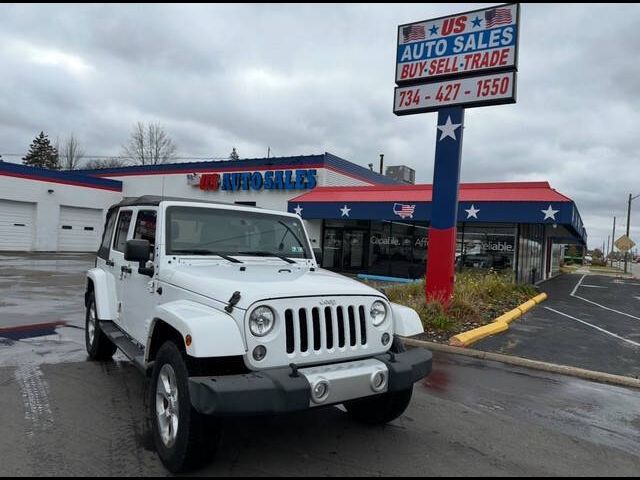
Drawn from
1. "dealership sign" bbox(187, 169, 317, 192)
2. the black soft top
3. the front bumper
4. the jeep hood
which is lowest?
the front bumper

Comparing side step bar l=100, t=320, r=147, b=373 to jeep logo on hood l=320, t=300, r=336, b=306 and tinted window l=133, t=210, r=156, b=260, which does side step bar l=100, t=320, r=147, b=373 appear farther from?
jeep logo on hood l=320, t=300, r=336, b=306

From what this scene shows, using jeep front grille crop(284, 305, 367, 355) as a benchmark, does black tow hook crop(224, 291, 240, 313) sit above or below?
above

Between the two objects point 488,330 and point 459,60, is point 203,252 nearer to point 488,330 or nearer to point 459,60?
point 488,330

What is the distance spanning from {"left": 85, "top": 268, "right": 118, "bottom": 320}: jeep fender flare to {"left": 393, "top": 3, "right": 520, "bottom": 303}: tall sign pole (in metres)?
6.11

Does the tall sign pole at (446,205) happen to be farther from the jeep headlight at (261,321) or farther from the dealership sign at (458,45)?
the jeep headlight at (261,321)

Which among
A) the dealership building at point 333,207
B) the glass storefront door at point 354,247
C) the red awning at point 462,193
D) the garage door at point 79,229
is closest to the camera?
the red awning at point 462,193

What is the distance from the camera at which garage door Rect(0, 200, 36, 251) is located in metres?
27.0

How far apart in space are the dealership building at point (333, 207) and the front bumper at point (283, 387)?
9803mm

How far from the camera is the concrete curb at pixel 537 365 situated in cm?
648

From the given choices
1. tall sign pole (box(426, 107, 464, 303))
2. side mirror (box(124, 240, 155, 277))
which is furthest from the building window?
side mirror (box(124, 240, 155, 277))

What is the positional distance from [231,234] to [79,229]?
2937 cm

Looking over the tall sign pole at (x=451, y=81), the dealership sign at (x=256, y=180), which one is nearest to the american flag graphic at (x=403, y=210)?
the dealership sign at (x=256, y=180)

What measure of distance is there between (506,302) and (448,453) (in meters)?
8.84

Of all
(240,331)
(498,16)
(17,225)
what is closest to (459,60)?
(498,16)
